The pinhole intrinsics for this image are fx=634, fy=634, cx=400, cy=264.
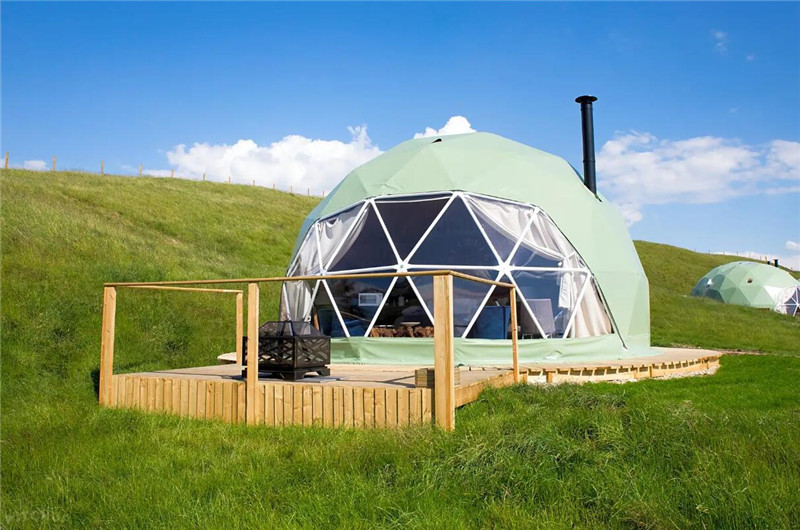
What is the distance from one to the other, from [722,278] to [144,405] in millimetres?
32956

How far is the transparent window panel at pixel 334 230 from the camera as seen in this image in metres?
10.5

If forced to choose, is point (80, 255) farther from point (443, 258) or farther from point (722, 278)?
point (722, 278)

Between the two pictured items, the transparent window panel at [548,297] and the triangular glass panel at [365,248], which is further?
the triangular glass panel at [365,248]

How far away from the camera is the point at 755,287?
104 feet

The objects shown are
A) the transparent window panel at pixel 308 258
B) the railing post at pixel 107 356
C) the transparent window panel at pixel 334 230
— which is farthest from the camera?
the transparent window panel at pixel 308 258

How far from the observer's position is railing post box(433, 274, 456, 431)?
17.8 feet

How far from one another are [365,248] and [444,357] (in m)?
4.84

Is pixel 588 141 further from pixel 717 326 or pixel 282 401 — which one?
pixel 717 326

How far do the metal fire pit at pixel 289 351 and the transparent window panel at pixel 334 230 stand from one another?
372cm


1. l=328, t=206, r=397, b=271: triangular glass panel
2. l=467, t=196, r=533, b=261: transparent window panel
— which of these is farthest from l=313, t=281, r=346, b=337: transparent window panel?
l=467, t=196, r=533, b=261: transparent window panel

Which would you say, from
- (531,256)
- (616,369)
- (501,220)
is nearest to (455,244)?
(501,220)

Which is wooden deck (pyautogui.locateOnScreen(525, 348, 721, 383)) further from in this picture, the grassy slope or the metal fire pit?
the grassy slope

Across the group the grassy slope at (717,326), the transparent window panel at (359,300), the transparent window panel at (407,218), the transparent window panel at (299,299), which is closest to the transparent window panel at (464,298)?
the transparent window panel at (359,300)

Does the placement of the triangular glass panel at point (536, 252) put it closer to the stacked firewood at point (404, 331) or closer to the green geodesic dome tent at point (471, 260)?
the green geodesic dome tent at point (471, 260)
